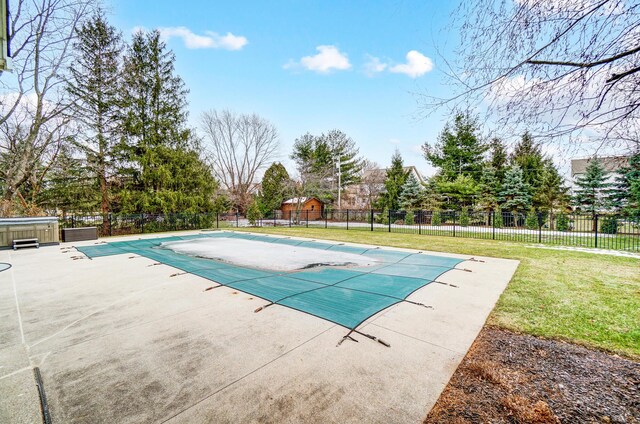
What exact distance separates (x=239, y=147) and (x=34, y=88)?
1758 cm

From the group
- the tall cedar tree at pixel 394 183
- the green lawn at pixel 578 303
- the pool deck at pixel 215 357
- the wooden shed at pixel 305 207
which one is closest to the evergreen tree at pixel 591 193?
the tall cedar tree at pixel 394 183

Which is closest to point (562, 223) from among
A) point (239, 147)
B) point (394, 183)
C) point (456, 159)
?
point (456, 159)

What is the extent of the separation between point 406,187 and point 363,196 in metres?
5.38

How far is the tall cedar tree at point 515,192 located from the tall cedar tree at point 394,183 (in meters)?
7.42

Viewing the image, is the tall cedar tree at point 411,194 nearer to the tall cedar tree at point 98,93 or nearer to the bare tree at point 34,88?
the tall cedar tree at point 98,93

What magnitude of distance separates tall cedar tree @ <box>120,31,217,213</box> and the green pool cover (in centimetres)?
770

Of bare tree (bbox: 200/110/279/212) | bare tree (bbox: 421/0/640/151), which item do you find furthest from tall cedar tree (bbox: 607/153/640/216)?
bare tree (bbox: 200/110/279/212)

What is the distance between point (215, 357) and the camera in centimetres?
231

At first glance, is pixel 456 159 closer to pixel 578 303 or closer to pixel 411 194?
pixel 411 194

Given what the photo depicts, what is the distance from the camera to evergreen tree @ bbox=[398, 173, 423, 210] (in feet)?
70.4

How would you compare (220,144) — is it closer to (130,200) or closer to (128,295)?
(130,200)

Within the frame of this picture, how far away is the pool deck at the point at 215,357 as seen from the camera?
5.63 ft

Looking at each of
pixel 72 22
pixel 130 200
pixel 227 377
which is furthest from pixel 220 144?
pixel 227 377

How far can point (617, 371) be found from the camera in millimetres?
2123
